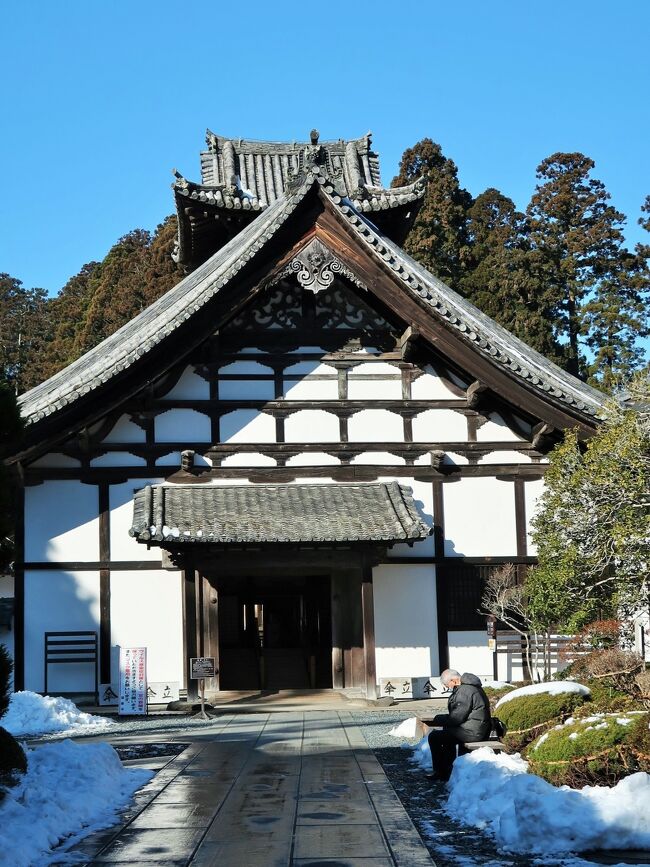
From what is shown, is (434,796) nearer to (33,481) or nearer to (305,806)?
(305,806)

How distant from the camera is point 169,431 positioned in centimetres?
1795

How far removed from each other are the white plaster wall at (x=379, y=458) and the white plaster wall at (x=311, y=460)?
Result: 1.34ft

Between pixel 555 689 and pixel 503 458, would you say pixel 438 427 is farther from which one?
pixel 555 689

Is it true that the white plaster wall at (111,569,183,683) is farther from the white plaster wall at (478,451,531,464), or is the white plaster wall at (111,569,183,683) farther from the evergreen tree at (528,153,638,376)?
the evergreen tree at (528,153,638,376)

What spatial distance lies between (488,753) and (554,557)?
5.81 m

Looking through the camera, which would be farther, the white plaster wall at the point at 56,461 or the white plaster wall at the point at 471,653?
the white plaster wall at the point at 471,653

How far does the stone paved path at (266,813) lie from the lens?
7160 mm

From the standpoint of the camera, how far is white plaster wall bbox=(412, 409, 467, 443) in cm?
1844

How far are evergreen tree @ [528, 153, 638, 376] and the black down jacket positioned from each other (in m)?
33.4

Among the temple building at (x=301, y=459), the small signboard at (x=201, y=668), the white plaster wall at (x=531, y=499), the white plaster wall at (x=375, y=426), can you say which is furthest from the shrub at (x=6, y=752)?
the white plaster wall at (x=531, y=499)

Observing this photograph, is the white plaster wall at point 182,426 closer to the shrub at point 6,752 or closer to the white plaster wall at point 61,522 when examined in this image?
the white plaster wall at point 61,522

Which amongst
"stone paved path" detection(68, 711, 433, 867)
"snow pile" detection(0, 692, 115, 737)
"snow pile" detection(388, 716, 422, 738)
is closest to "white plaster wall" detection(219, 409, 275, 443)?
"snow pile" detection(0, 692, 115, 737)

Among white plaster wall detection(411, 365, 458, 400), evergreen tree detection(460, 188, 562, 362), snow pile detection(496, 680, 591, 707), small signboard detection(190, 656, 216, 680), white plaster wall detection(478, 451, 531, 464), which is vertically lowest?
small signboard detection(190, 656, 216, 680)

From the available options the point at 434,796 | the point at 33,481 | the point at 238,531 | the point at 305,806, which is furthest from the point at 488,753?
the point at 33,481
